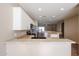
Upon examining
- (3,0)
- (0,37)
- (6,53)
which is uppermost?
(3,0)

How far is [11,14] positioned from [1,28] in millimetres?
932

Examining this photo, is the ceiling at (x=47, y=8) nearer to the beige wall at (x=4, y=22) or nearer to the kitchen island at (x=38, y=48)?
the beige wall at (x=4, y=22)

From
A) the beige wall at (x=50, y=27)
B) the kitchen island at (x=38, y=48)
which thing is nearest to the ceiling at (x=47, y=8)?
the kitchen island at (x=38, y=48)

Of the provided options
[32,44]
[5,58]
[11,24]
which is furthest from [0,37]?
[5,58]

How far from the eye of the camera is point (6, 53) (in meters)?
2.55

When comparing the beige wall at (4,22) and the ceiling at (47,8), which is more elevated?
the ceiling at (47,8)

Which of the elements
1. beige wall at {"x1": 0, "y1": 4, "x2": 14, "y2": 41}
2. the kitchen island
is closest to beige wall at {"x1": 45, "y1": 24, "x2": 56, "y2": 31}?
beige wall at {"x1": 0, "y1": 4, "x2": 14, "y2": 41}

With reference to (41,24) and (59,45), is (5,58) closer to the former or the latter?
(59,45)

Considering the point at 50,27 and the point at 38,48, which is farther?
the point at 50,27

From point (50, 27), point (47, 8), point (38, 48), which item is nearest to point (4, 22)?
point (38, 48)

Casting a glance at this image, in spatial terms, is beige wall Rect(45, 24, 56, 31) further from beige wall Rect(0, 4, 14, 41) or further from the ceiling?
beige wall Rect(0, 4, 14, 41)

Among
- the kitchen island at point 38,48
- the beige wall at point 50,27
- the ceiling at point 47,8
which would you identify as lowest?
the kitchen island at point 38,48

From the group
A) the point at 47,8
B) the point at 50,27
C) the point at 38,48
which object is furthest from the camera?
the point at 50,27

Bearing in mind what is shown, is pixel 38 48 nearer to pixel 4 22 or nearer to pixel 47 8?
pixel 4 22
